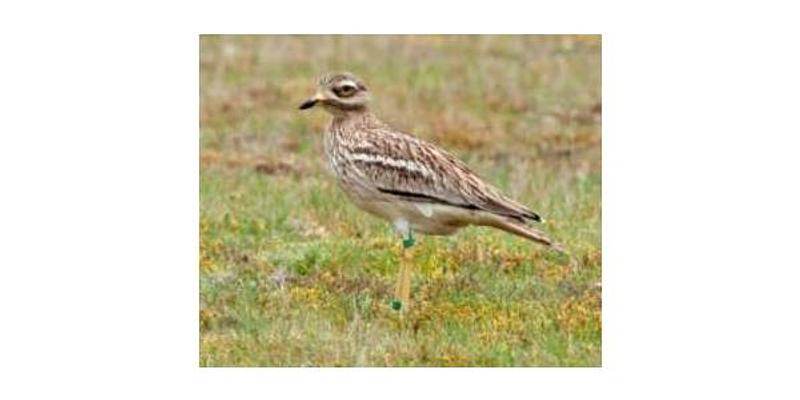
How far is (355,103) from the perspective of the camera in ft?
38.3

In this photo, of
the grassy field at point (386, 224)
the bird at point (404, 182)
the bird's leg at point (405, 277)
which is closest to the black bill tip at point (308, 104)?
the bird at point (404, 182)

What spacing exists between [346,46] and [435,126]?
115 inches

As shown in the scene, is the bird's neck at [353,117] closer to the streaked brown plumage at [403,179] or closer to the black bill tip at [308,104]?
the streaked brown plumage at [403,179]

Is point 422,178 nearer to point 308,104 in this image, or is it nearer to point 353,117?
point 353,117

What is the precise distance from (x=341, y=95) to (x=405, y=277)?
1.31m

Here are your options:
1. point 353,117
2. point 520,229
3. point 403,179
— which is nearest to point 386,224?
point 353,117

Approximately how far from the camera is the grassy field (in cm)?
1122

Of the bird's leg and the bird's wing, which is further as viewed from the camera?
the bird's leg

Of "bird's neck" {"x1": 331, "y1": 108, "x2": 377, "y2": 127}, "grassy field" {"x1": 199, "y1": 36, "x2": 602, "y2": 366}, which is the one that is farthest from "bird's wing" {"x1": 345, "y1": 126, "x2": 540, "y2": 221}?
"grassy field" {"x1": 199, "y1": 36, "x2": 602, "y2": 366}

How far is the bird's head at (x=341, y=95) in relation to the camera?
38.2 ft

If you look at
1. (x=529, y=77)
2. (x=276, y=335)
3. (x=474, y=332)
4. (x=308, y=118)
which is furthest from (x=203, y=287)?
(x=529, y=77)

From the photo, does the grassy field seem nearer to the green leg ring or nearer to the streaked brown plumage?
the green leg ring

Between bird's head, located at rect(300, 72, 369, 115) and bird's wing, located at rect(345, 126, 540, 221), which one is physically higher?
bird's head, located at rect(300, 72, 369, 115)

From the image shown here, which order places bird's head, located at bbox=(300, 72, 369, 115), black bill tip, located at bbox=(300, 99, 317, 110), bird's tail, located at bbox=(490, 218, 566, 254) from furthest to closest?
1. bird's head, located at bbox=(300, 72, 369, 115)
2. black bill tip, located at bbox=(300, 99, 317, 110)
3. bird's tail, located at bbox=(490, 218, 566, 254)
